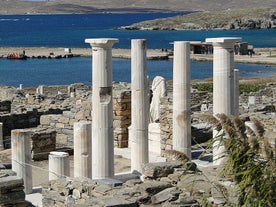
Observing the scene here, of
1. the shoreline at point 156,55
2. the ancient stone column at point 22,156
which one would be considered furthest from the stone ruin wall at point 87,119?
the shoreline at point 156,55

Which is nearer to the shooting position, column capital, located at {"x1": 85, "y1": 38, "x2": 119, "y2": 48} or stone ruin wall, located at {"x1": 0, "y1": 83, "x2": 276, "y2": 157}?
column capital, located at {"x1": 85, "y1": 38, "x2": 119, "y2": 48}

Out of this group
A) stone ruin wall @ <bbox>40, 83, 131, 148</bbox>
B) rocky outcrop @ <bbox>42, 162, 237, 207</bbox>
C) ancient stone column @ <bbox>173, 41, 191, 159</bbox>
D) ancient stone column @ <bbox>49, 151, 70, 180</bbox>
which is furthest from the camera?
stone ruin wall @ <bbox>40, 83, 131, 148</bbox>

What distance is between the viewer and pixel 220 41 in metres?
15.4

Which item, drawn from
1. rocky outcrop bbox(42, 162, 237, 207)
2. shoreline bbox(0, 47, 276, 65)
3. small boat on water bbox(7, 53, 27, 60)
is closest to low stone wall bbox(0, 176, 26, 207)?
rocky outcrop bbox(42, 162, 237, 207)

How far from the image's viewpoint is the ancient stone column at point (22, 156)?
15875mm

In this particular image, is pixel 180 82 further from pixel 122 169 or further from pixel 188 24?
pixel 188 24

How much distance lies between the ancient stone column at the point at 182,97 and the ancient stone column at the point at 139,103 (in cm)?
69

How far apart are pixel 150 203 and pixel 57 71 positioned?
62.7 metres

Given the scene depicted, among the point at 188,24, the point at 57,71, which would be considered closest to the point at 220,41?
the point at 57,71

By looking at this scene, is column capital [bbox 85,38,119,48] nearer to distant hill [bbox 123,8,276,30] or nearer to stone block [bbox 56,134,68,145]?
stone block [bbox 56,134,68,145]

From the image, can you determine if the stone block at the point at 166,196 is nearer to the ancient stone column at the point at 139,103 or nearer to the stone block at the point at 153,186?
the stone block at the point at 153,186

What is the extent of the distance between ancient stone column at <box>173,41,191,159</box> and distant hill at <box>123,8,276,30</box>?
164 m

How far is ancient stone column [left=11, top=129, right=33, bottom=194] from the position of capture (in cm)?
1588

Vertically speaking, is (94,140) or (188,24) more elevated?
(188,24)
